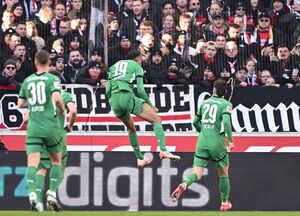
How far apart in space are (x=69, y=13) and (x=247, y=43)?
3.45m

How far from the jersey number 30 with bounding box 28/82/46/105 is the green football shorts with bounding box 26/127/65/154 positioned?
47 centimetres

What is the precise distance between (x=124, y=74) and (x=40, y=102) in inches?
132

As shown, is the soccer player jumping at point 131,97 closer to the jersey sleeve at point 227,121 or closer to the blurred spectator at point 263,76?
the jersey sleeve at point 227,121

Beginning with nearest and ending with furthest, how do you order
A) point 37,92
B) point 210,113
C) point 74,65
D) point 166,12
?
point 37,92 < point 210,113 < point 74,65 < point 166,12

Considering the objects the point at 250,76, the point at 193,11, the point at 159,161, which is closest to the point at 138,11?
the point at 193,11

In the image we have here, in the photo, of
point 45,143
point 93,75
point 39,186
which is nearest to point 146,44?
point 93,75

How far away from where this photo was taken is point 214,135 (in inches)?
646

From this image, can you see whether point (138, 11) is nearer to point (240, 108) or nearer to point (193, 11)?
point (193, 11)

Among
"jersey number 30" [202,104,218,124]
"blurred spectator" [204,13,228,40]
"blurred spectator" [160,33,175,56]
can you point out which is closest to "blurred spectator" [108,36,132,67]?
"blurred spectator" [160,33,175,56]

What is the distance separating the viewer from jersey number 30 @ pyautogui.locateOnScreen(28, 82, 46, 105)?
13.5 meters

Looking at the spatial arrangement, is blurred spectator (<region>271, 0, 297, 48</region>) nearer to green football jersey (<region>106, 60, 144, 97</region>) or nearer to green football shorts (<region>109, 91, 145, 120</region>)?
green football shorts (<region>109, 91, 145, 120</region>)

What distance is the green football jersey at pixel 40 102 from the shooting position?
1352cm

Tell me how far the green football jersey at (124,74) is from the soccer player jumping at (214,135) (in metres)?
1.17

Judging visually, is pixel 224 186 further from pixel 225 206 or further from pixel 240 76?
pixel 240 76
